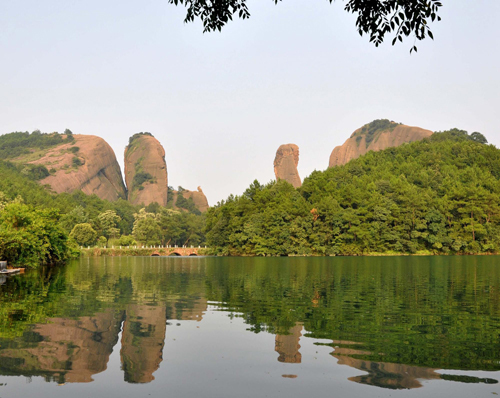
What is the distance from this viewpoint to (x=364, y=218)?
100625 millimetres

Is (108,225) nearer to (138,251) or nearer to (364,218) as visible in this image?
(138,251)

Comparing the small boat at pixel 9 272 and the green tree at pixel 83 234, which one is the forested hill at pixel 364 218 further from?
the small boat at pixel 9 272

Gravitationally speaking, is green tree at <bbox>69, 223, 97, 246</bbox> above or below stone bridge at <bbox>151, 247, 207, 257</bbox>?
above

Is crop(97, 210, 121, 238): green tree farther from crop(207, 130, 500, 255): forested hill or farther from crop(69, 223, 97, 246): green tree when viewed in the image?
crop(207, 130, 500, 255): forested hill

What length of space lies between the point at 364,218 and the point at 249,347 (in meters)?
93.9

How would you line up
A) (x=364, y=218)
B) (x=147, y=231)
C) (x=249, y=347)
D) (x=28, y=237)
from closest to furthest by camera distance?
(x=249, y=347)
(x=28, y=237)
(x=364, y=218)
(x=147, y=231)

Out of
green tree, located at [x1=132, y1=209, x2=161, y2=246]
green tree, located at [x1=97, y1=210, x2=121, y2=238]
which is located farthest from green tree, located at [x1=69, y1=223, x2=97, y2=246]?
green tree, located at [x1=132, y1=209, x2=161, y2=246]

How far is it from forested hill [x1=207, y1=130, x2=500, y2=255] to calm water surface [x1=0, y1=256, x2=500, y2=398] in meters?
83.3

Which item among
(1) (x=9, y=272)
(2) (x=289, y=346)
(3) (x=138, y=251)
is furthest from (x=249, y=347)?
(3) (x=138, y=251)

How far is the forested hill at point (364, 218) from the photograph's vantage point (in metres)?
98.4

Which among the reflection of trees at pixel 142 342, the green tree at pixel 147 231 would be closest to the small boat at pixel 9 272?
the reflection of trees at pixel 142 342

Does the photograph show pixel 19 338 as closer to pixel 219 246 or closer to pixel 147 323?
pixel 147 323

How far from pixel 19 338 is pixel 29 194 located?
155548mm

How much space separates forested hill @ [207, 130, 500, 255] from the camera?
323 feet
